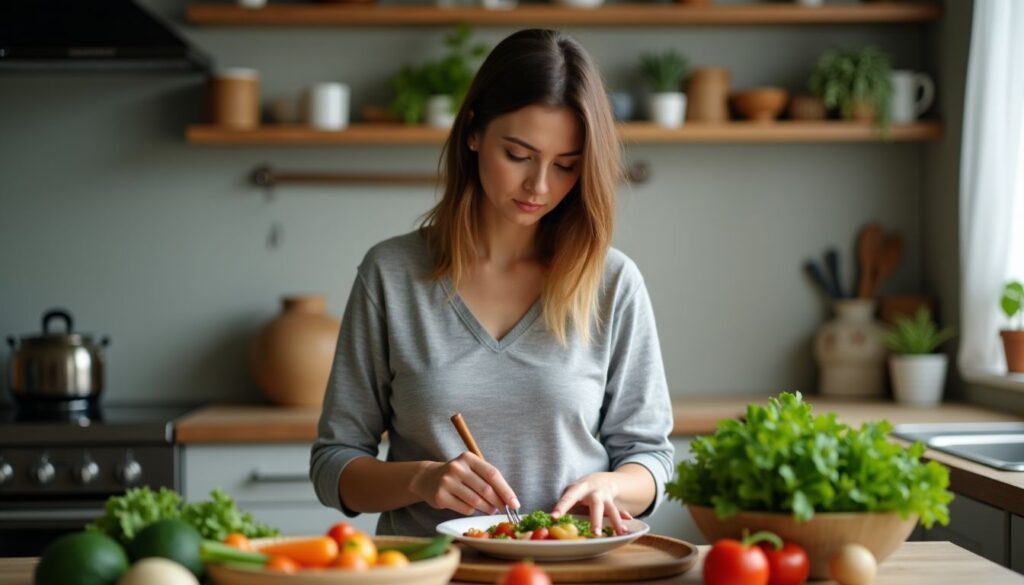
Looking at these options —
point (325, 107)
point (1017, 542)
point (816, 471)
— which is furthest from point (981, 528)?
point (325, 107)

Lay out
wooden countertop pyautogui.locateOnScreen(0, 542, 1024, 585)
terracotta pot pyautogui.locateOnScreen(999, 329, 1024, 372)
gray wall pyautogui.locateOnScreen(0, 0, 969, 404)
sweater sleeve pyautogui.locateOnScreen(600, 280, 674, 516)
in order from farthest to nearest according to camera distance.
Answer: gray wall pyautogui.locateOnScreen(0, 0, 969, 404), terracotta pot pyautogui.locateOnScreen(999, 329, 1024, 372), sweater sleeve pyautogui.locateOnScreen(600, 280, 674, 516), wooden countertop pyautogui.locateOnScreen(0, 542, 1024, 585)

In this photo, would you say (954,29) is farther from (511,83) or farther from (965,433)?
(511,83)

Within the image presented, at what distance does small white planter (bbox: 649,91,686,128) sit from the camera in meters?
3.59

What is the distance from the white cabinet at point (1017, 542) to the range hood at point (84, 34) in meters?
2.26

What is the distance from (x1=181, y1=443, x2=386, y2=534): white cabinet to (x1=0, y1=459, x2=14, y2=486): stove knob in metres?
0.42

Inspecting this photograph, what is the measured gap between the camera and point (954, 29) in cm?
358

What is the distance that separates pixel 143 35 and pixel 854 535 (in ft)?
7.95

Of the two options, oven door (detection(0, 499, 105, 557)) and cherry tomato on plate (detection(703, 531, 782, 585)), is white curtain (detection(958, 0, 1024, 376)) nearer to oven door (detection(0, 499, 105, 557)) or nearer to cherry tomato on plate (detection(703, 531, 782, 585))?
cherry tomato on plate (detection(703, 531, 782, 585))

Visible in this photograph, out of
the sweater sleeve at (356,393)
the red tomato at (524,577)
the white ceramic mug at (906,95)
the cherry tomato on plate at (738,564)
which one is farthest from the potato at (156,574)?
the white ceramic mug at (906,95)

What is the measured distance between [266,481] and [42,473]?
1.82 ft

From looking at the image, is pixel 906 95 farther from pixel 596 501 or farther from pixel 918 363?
pixel 596 501

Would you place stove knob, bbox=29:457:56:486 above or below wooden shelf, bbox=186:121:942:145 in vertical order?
below

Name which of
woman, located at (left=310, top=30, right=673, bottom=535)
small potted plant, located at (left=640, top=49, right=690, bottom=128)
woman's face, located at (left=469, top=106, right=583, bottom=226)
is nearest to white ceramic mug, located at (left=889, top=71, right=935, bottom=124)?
small potted plant, located at (left=640, top=49, right=690, bottom=128)

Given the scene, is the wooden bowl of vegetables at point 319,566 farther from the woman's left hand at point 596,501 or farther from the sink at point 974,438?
the sink at point 974,438
